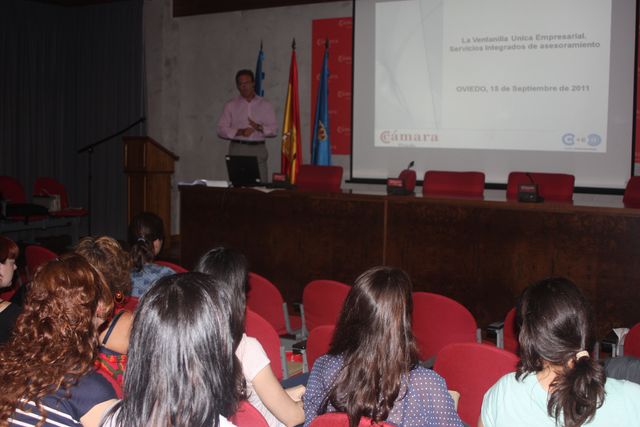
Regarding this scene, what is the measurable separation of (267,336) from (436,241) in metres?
2.14

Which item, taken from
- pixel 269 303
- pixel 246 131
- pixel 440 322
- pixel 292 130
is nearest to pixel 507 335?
pixel 440 322

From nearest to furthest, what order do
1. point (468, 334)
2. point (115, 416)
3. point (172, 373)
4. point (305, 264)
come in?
point (172, 373), point (115, 416), point (468, 334), point (305, 264)

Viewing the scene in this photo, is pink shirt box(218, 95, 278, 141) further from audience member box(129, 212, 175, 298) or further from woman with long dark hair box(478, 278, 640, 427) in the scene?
woman with long dark hair box(478, 278, 640, 427)

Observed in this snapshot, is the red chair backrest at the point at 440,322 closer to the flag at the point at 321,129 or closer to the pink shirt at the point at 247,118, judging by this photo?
the pink shirt at the point at 247,118

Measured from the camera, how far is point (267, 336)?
269 centimetres

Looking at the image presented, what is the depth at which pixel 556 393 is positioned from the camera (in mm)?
1731

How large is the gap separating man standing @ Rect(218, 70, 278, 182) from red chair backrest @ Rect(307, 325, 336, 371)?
4.79 m

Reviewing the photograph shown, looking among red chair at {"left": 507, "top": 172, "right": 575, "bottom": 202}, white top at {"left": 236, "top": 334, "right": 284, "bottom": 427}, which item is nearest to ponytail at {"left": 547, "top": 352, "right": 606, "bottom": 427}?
white top at {"left": 236, "top": 334, "right": 284, "bottom": 427}

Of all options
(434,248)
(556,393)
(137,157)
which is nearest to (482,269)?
(434,248)

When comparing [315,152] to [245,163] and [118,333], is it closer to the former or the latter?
[245,163]

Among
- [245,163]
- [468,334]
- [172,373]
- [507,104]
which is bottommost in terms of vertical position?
[468,334]

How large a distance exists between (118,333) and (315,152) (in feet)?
18.2

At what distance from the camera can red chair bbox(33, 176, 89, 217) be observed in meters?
8.05

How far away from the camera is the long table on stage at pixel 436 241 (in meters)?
4.01
